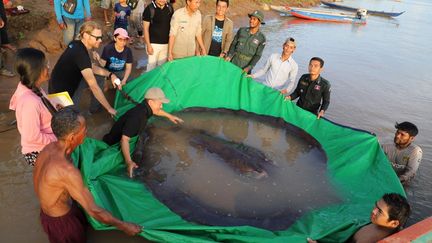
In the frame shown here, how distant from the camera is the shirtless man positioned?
85.0 inches

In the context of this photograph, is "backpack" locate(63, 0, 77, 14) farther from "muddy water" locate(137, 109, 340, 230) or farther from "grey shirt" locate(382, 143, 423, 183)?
"grey shirt" locate(382, 143, 423, 183)

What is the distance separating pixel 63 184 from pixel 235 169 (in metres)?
2.13

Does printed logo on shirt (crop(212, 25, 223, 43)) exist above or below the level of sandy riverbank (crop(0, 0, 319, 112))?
above

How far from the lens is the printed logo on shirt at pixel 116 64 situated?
16.8 ft

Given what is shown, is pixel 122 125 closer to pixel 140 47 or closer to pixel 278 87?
pixel 278 87

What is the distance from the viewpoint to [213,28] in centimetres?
556

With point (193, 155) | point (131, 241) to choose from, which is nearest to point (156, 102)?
point (193, 155)

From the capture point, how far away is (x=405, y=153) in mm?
4137

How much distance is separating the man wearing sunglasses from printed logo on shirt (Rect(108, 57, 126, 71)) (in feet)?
3.23

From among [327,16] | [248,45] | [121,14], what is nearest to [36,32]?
[121,14]

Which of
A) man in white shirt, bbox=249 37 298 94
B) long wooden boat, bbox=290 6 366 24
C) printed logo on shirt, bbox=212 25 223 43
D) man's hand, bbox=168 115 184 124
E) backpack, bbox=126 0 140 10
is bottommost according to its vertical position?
man's hand, bbox=168 115 184 124

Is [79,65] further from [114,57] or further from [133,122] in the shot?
[114,57]

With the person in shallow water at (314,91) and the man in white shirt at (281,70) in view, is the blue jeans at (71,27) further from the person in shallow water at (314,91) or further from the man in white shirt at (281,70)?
the person in shallow water at (314,91)

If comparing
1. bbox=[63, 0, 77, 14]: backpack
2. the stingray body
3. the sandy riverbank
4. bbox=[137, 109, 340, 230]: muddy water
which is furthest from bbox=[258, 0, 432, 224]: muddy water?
bbox=[63, 0, 77, 14]: backpack
